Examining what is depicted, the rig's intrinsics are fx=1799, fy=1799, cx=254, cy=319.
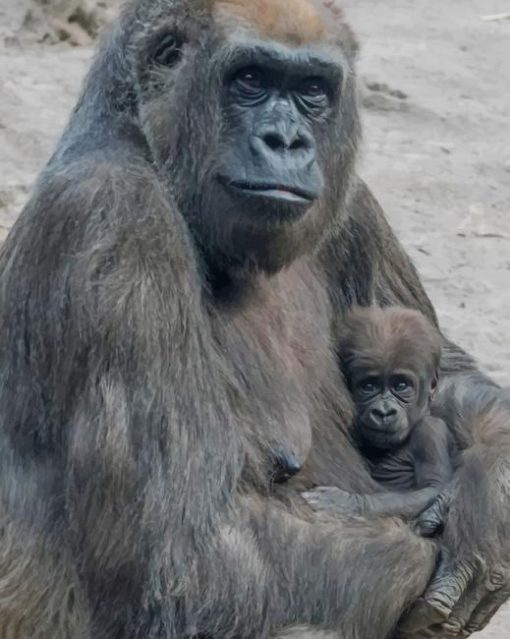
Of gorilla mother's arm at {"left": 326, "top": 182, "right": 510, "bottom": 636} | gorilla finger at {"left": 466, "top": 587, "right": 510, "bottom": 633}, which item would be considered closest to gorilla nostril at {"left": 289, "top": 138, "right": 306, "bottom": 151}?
gorilla mother's arm at {"left": 326, "top": 182, "right": 510, "bottom": 636}

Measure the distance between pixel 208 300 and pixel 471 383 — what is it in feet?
4.10

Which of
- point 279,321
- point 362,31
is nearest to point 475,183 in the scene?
point 362,31

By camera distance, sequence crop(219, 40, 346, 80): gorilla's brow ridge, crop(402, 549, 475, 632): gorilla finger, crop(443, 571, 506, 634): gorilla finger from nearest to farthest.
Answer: crop(219, 40, 346, 80): gorilla's brow ridge → crop(402, 549, 475, 632): gorilla finger → crop(443, 571, 506, 634): gorilla finger

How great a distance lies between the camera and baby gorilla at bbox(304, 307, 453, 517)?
5438mm

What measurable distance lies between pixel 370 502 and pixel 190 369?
2.70 ft

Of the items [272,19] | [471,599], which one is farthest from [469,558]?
[272,19]

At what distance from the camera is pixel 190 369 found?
15.2ft

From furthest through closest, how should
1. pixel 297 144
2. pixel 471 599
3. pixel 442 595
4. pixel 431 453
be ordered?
pixel 431 453, pixel 471 599, pixel 442 595, pixel 297 144

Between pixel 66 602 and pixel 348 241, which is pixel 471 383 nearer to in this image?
pixel 348 241

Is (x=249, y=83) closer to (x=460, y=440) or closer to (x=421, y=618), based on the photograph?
(x=460, y=440)

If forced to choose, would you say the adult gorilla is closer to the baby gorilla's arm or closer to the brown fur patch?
the baby gorilla's arm

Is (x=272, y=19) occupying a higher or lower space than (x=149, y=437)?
higher

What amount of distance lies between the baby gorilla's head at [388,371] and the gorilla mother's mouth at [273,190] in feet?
3.21

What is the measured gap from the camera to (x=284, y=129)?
4.70 m
